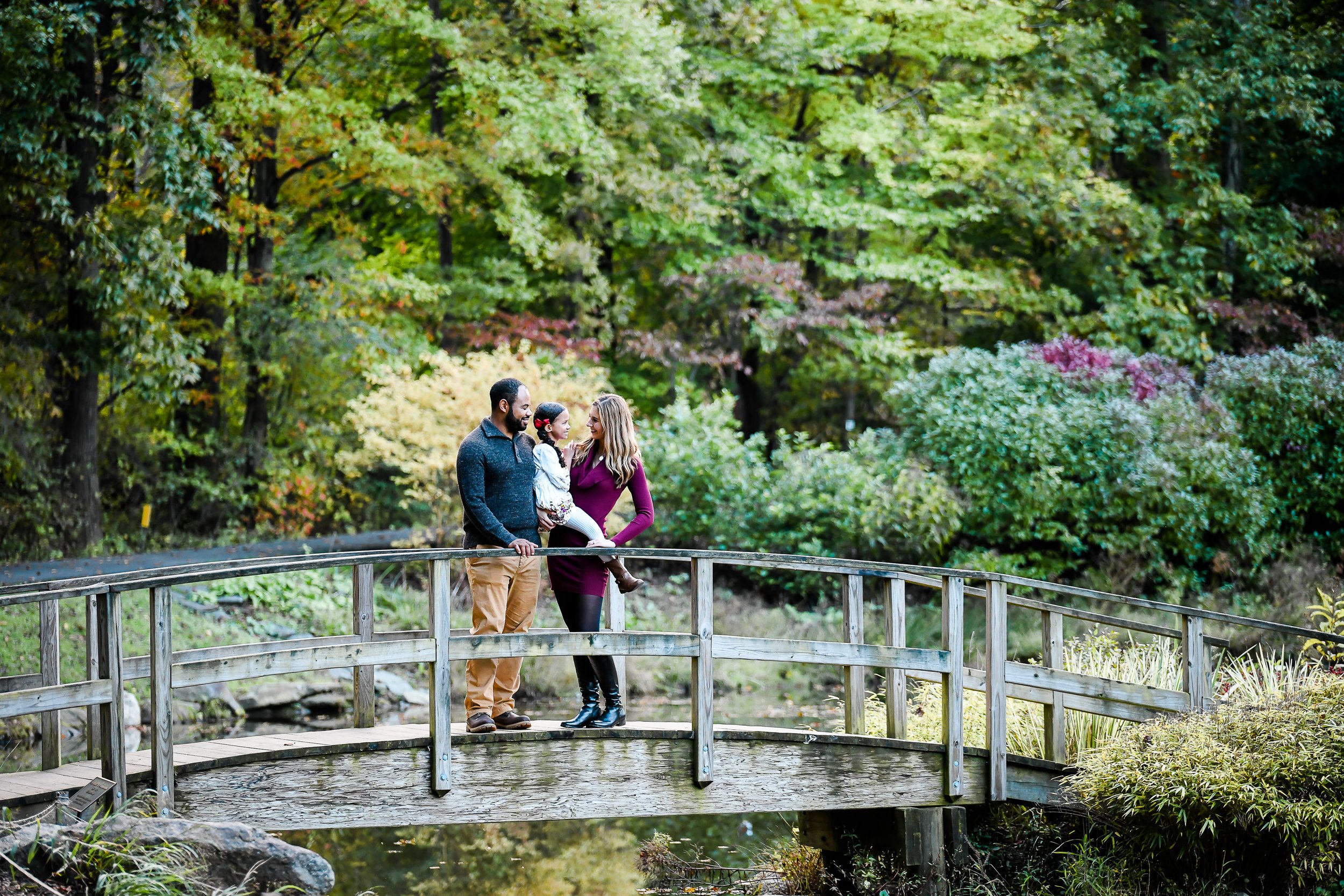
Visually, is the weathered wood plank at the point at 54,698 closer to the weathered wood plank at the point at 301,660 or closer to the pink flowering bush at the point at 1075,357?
the weathered wood plank at the point at 301,660

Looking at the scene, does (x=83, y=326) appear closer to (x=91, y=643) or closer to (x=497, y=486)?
(x=91, y=643)

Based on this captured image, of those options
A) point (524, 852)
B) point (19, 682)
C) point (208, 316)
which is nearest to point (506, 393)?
point (19, 682)

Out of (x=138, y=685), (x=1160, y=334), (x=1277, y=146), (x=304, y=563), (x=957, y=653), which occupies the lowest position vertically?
(x=138, y=685)

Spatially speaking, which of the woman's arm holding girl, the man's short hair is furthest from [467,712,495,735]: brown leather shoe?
the man's short hair

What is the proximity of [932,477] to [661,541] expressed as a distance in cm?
355

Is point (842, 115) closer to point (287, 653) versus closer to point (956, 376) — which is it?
point (956, 376)

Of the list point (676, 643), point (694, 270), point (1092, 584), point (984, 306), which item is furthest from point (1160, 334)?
point (676, 643)

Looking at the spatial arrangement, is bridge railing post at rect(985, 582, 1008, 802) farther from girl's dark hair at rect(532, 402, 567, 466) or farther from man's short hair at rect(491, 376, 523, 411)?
man's short hair at rect(491, 376, 523, 411)

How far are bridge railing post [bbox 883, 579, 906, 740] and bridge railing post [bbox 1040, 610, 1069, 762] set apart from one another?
888 millimetres

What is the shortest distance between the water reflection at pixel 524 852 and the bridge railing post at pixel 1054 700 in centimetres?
191

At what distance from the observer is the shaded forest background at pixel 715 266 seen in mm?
15414

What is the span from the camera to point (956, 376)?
16.8 m

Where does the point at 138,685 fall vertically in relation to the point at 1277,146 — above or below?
below

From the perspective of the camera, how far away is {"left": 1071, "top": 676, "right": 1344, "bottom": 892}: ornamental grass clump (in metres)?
6.95
